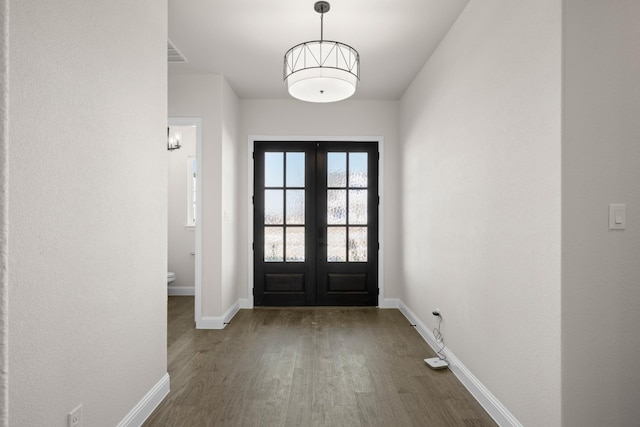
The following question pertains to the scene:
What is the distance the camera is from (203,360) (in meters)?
3.16

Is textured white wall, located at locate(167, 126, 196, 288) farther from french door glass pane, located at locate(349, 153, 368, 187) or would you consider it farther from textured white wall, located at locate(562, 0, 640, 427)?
textured white wall, located at locate(562, 0, 640, 427)

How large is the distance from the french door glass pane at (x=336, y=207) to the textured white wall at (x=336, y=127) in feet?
1.74

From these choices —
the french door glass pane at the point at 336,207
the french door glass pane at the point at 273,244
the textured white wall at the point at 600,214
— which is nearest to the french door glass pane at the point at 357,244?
the french door glass pane at the point at 336,207

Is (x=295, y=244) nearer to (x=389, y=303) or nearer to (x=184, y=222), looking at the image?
(x=389, y=303)

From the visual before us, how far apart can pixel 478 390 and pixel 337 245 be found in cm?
279

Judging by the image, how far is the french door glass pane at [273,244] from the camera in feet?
16.4

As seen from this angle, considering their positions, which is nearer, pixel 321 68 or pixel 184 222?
pixel 321 68

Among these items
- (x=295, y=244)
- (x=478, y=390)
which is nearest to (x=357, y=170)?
(x=295, y=244)

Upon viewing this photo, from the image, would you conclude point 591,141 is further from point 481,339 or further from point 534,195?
point 481,339

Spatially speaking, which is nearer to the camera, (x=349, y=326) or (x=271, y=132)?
(x=349, y=326)

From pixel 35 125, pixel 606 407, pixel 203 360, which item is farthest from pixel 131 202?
pixel 606 407

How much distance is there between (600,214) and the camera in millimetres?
1649

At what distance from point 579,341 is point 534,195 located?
0.68 metres

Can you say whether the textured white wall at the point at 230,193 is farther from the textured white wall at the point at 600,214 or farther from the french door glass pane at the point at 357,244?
the textured white wall at the point at 600,214
